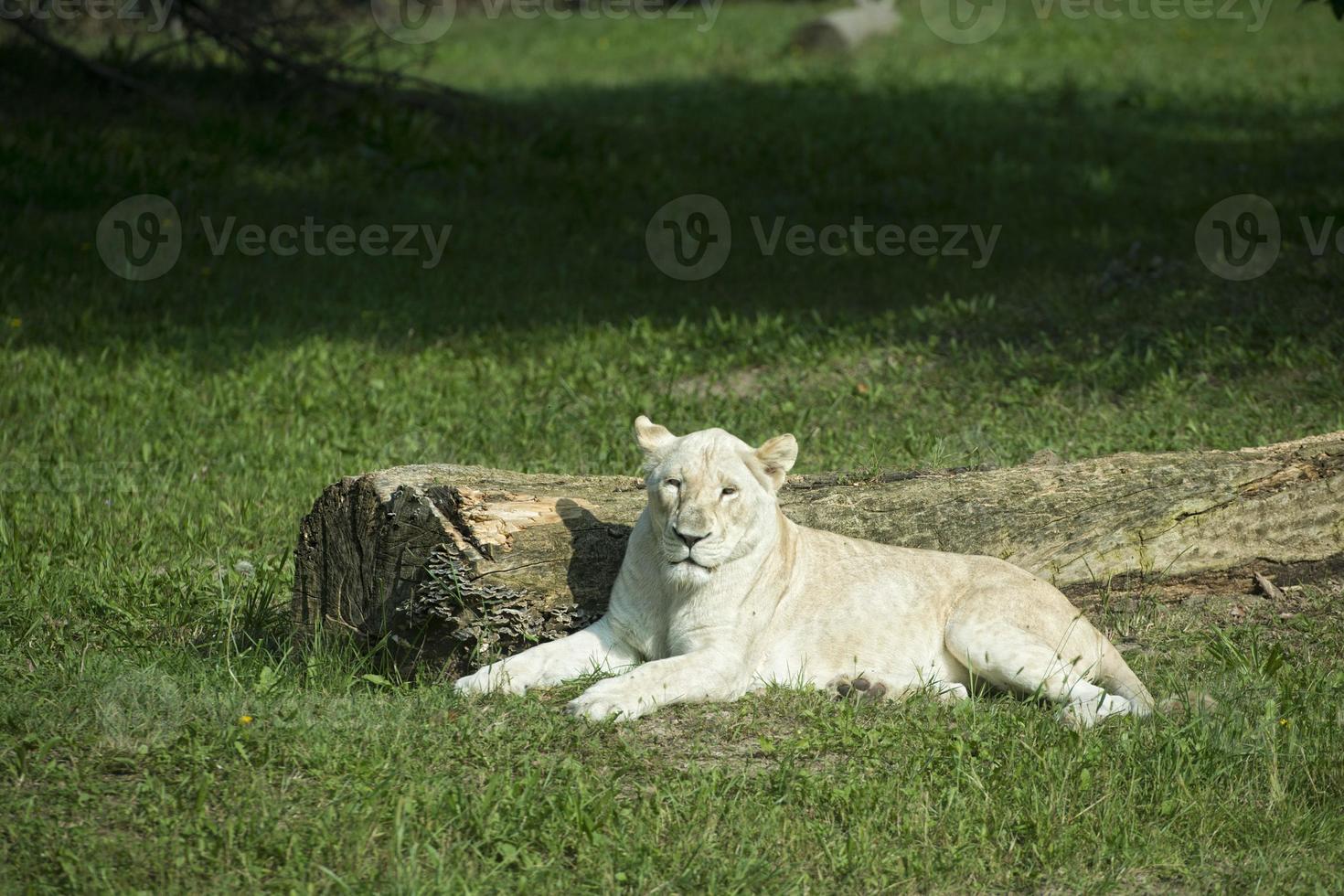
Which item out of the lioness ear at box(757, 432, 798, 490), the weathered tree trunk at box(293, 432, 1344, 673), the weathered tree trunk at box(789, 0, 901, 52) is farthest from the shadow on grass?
the lioness ear at box(757, 432, 798, 490)

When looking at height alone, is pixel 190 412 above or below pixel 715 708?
above

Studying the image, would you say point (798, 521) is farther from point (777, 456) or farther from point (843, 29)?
point (843, 29)

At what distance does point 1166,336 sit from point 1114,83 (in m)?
11.3

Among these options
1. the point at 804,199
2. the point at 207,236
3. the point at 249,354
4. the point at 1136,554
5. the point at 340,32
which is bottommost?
the point at 1136,554

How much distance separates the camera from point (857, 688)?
5602 millimetres

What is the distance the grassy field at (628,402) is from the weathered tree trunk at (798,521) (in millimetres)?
289

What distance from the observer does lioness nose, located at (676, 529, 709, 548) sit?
5.38 meters

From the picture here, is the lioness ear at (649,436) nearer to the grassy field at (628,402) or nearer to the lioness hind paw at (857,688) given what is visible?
the grassy field at (628,402)

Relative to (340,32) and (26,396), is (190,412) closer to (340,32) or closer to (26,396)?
(26,396)

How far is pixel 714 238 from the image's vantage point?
1428 cm

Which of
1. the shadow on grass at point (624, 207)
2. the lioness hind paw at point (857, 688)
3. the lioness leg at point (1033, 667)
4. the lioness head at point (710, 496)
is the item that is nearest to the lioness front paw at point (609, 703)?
the lioness head at point (710, 496)

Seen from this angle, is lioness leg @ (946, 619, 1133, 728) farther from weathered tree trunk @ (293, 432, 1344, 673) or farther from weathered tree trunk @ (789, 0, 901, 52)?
weathered tree trunk @ (789, 0, 901, 52)

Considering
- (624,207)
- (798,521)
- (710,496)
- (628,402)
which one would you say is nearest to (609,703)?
(710,496)

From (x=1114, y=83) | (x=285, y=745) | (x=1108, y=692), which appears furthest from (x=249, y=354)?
(x=1114, y=83)
